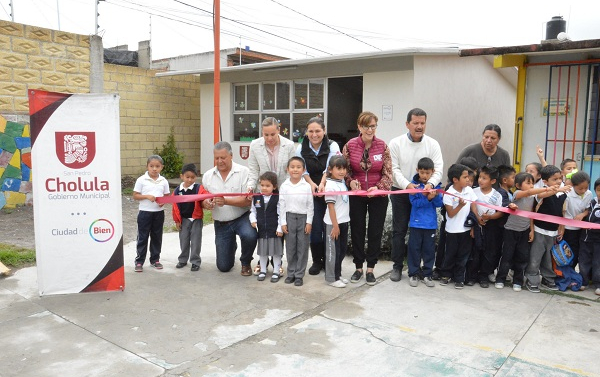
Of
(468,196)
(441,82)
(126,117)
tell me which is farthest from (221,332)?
(126,117)

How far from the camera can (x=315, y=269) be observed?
567 cm

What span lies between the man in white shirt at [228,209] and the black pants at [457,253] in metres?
2.07

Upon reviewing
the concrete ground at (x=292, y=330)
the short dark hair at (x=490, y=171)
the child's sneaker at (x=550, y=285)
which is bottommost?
the concrete ground at (x=292, y=330)

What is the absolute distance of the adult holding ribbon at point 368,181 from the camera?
5.20 metres

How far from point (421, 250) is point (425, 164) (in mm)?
919

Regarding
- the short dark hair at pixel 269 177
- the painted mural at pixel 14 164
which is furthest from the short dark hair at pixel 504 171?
the painted mural at pixel 14 164

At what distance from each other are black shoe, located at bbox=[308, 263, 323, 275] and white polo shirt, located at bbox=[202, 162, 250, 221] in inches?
39.7

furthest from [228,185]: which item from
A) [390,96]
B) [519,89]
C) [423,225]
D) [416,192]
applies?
[390,96]

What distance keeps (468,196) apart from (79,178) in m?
3.80

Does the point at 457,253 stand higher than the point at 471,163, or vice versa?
the point at 471,163

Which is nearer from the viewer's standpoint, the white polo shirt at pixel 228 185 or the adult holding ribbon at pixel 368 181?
the adult holding ribbon at pixel 368 181

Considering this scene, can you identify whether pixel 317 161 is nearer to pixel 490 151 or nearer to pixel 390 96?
pixel 490 151

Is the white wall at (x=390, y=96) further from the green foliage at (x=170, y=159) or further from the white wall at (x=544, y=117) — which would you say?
the green foliage at (x=170, y=159)

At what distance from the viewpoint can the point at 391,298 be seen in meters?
4.86
